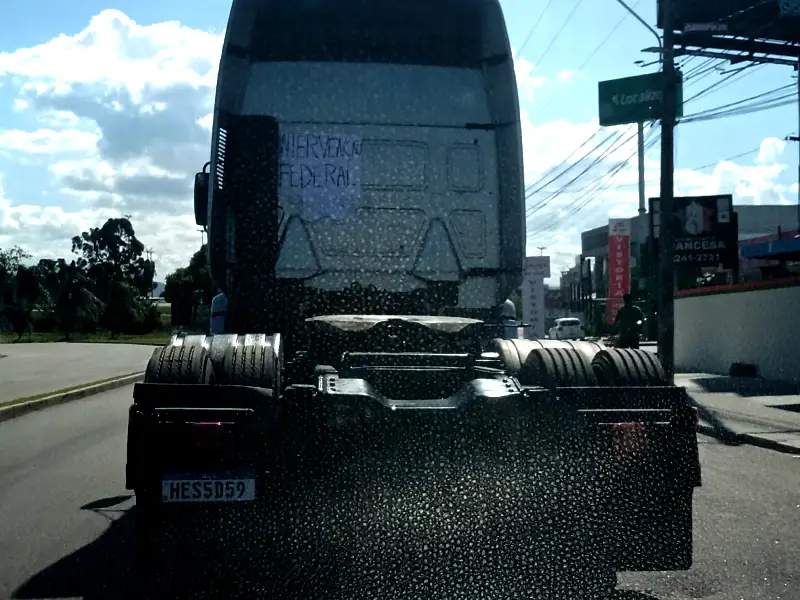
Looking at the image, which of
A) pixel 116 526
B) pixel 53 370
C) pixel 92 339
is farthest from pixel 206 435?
pixel 92 339

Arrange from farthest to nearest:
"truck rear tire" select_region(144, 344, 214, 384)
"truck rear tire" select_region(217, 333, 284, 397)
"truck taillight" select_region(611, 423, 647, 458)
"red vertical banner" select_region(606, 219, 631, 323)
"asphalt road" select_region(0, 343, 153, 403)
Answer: "red vertical banner" select_region(606, 219, 631, 323) → "asphalt road" select_region(0, 343, 153, 403) → "truck rear tire" select_region(217, 333, 284, 397) → "truck rear tire" select_region(144, 344, 214, 384) → "truck taillight" select_region(611, 423, 647, 458)

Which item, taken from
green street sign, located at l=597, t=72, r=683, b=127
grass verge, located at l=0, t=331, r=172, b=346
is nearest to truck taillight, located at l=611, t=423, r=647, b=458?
green street sign, located at l=597, t=72, r=683, b=127

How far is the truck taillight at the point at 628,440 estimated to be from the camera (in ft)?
14.9

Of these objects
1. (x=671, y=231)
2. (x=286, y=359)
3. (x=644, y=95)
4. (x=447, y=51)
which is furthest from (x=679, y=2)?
(x=286, y=359)

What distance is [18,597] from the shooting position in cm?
503

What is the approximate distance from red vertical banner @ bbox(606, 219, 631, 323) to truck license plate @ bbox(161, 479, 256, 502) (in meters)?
36.7

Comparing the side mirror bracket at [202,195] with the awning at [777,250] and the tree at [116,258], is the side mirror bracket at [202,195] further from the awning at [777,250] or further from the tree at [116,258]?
the tree at [116,258]

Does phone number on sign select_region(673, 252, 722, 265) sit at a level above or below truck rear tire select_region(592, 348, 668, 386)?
above

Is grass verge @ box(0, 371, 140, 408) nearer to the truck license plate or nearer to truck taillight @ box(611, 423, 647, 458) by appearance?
the truck license plate

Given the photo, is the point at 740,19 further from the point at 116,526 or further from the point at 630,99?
the point at 116,526

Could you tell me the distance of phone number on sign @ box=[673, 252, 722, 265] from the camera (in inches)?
1065

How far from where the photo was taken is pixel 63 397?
1730cm

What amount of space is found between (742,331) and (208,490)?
68.2 ft

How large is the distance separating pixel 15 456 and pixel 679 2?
83.2 ft
